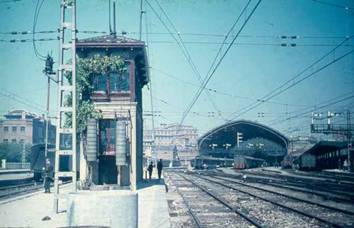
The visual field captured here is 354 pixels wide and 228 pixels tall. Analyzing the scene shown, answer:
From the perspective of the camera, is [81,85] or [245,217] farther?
[81,85]

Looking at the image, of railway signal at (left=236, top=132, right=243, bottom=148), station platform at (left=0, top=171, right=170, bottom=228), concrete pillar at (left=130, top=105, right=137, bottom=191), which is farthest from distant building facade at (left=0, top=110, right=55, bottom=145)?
station platform at (left=0, top=171, right=170, bottom=228)

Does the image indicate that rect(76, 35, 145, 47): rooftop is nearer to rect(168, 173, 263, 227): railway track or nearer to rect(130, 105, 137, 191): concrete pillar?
rect(130, 105, 137, 191): concrete pillar

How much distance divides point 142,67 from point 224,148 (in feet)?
173

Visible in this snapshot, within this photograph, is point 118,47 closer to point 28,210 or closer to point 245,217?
point 28,210

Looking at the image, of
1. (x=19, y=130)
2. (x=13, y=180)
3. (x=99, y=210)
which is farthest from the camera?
(x=19, y=130)

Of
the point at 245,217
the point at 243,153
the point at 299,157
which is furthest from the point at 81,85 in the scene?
the point at 243,153

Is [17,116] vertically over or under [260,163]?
over

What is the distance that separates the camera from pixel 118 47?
80.5 ft

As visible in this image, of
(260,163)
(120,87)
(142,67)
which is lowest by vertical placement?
(260,163)

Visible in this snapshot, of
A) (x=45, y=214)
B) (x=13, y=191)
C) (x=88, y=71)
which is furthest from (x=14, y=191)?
(x=45, y=214)

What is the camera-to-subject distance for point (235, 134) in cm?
7681

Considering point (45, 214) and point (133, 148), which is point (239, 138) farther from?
point (45, 214)

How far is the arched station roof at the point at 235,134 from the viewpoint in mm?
69625

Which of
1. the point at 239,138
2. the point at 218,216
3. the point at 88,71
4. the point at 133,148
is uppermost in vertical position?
the point at 88,71
